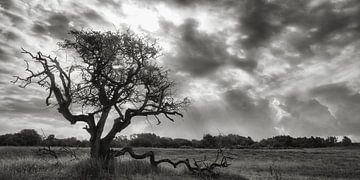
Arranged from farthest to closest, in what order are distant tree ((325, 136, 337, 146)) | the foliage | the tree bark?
distant tree ((325, 136, 337, 146)), the foliage, the tree bark

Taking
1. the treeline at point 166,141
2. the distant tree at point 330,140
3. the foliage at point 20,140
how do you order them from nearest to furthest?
the treeline at point 166,141
the foliage at point 20,140
the distant tree at point 330,140

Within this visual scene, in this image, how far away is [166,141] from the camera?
84.9 m

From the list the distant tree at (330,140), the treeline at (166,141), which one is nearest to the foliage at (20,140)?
the treeline at (166,141)

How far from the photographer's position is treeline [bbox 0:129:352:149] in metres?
26.4

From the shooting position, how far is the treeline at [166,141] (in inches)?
1040

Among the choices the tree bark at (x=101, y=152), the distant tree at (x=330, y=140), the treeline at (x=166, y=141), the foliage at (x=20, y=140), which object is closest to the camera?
the tree bark at (x=101, y=152)

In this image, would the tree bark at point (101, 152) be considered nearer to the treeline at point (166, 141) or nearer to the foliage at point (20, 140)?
the treeline at point (166, 141)

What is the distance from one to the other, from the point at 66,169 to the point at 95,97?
5.45m

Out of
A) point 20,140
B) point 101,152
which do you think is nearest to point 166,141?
point 20,140

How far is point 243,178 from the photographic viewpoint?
1892cm

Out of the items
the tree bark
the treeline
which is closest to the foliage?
the treeline

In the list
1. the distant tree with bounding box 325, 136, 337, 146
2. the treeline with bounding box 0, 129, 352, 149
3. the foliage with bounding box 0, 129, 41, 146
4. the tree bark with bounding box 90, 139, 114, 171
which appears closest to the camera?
the tree bark with bounding box 90, 139, 114, 171

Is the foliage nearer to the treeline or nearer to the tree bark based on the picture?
the treeline

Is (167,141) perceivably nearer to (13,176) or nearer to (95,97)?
(95,97)
